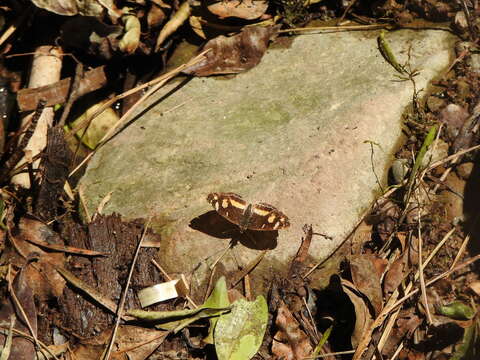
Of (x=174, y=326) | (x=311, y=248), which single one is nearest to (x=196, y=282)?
(x=174, y=326)

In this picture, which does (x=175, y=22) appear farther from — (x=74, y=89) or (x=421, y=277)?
(x=421, y=277)

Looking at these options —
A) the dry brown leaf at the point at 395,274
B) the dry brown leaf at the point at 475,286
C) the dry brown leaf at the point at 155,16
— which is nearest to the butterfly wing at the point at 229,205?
the dry brown leaf at the point at 395,274

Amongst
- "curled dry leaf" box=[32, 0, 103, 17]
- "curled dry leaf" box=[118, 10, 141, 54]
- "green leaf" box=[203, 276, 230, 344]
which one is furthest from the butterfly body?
"curled dry leaf" box=[32, 0, 103, 17]

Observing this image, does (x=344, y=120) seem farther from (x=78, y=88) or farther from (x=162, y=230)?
(x=78, y=88)

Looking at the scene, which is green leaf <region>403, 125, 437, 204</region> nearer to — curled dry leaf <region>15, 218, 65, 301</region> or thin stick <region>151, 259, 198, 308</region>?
thin stick <region>151, 259, 198, 308</region>

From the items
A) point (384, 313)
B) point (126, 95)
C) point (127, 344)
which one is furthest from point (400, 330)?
point (126, 95)
